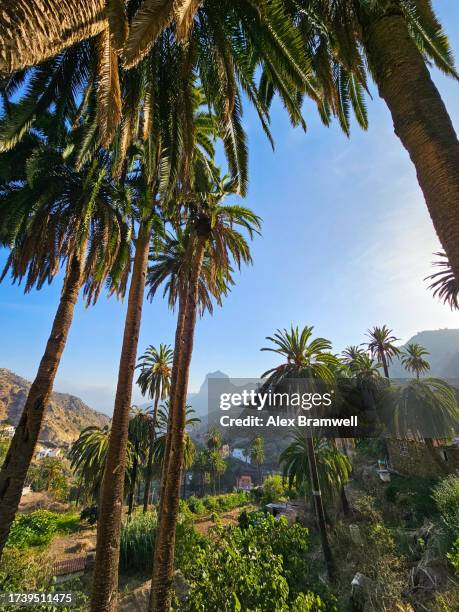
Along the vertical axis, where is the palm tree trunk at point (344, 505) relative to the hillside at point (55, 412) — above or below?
below

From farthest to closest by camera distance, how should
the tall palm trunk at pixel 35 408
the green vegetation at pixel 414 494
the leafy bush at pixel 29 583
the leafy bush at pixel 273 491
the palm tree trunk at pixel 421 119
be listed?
1. the leafy bush at pixel 273 491
2. the green vegetation at pixel 414 494
3. the tall palm trunk at pixel 35 408
4. the leafy bush at pixel 29 583
5. the palm tree trunk at pixel 421 119

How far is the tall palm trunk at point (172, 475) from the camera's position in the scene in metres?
7.32

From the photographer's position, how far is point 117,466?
6.78 meters

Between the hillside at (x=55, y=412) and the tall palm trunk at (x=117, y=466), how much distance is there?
11186 centimetres

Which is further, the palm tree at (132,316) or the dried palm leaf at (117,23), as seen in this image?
the palm tree at (132,316)

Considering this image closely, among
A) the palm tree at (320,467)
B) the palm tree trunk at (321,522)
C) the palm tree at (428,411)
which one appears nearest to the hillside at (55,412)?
the palm tree at (320,467)

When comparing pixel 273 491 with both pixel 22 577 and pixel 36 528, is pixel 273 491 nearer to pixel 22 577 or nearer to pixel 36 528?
pixel 36 528

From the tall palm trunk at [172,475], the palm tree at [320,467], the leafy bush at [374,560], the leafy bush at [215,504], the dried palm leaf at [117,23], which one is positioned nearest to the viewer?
the dried palm leaf at [117,23]

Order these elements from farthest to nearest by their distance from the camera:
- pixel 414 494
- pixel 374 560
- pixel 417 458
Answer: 1. pixel 417 458
2. pixel 414 494
3. pixel 374 560

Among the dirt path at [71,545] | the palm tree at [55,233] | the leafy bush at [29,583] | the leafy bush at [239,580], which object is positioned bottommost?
the dirt path at [71,545]

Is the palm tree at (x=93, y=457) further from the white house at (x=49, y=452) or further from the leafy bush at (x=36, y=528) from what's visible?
the white house at (x=49, y=452)

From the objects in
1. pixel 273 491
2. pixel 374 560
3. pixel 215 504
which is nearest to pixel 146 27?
pixel 374 560

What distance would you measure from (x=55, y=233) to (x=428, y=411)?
24.6m

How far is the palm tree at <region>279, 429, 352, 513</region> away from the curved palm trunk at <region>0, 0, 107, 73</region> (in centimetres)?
2055
